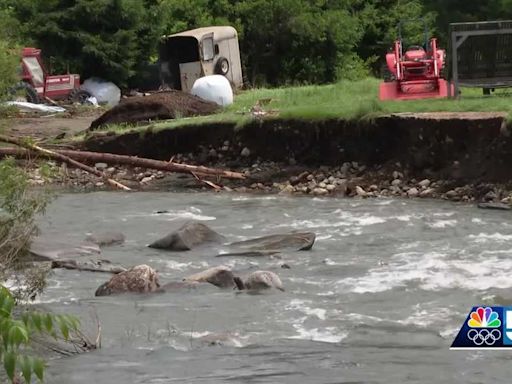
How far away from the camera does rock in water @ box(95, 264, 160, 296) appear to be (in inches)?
385

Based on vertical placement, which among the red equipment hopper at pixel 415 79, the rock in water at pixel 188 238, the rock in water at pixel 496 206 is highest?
the red equipment hopper at pixel 415 79

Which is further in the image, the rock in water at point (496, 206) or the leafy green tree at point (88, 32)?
the leafy green tree at point (88, 32)

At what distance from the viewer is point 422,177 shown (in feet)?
53.6

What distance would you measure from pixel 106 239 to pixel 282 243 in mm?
2440

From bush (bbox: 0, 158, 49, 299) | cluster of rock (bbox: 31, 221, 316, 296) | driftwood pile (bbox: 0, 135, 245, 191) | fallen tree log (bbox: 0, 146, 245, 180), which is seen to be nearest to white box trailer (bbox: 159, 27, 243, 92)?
driftwood pile (bbox: 0, 135, 245, 191)

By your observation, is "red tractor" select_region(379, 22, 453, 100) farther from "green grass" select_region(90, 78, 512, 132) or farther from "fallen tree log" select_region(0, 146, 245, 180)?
"fallen tree log" select_region(0, 146, 245, 180)

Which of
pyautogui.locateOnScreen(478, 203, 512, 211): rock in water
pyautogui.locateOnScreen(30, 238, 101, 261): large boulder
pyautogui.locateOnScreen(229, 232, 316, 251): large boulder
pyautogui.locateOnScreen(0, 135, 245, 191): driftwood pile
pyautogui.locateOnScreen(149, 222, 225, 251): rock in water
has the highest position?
pyautogui.locateOnScreen(0, 135, 245, 191): driftwood pile

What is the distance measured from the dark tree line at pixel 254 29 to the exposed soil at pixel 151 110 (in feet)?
18.6

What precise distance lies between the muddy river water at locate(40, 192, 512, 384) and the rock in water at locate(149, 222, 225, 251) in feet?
0.84

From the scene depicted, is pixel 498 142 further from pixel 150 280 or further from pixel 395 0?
pixel 395 0

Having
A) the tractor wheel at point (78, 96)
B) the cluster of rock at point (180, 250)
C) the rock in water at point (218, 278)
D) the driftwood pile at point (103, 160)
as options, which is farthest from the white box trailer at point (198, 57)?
the rock in water at point (218, 278)

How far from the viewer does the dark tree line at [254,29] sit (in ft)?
100

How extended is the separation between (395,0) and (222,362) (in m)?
31.8

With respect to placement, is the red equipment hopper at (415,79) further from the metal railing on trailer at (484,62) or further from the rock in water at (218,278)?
the rock in water at (218,278)
